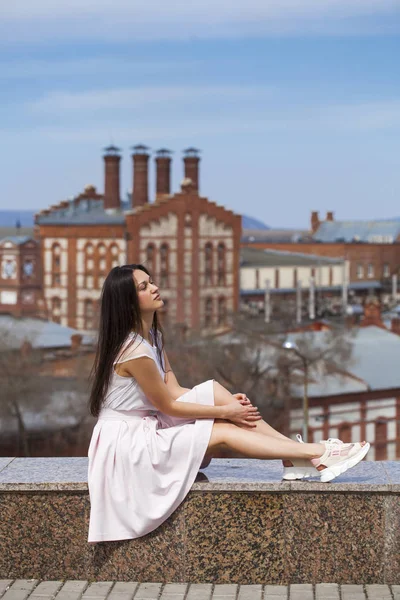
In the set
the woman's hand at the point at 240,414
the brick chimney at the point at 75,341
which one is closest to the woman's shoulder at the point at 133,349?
the woman's hand at the point at 240,414

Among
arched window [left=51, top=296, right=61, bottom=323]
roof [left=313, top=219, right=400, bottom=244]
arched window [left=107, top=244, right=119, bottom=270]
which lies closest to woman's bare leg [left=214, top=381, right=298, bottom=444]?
arched window [left=107, top=244, right=119, bottom=270]

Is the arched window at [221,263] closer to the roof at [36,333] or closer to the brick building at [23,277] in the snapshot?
the brick building at [23,277]

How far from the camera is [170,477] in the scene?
257 inches

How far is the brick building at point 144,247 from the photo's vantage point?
81.6m

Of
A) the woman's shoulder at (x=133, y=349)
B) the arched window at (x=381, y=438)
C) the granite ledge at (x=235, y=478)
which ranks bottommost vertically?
the arched window at (x=381, y=438)

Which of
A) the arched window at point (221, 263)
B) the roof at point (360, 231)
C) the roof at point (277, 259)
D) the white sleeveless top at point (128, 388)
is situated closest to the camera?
the white sleeveless top at point (128, 388)

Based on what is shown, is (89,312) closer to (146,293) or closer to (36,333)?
(36,333)

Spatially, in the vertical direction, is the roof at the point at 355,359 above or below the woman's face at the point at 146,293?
below

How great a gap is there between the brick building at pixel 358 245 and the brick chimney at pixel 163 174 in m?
18.4

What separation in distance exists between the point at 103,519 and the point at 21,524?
44 centimetres

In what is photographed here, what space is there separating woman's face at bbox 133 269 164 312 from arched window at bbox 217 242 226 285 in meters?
77.4

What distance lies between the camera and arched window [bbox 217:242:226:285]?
84125mm

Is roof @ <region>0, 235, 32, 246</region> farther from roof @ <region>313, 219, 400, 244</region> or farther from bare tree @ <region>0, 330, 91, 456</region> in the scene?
roof @ <region>313, 219, 400, 244</region>

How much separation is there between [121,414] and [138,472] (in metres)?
0.30
